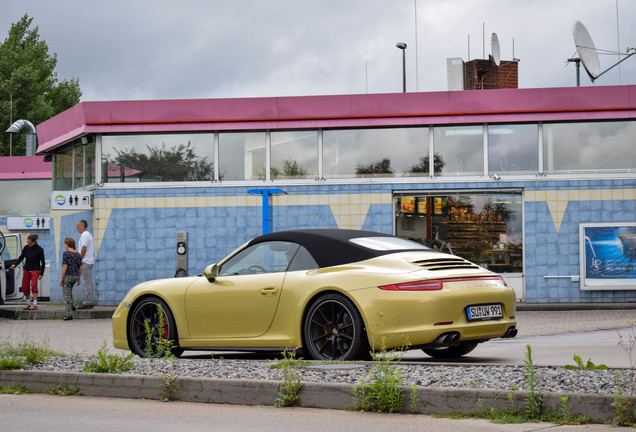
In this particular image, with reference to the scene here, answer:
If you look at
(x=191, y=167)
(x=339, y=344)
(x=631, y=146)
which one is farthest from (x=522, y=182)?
(x=339, y=344)

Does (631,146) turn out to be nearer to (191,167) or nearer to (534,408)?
(191,167)

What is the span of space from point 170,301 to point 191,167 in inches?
485

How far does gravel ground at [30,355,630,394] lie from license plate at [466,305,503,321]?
2.96ft

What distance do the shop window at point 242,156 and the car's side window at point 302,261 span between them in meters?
12.5

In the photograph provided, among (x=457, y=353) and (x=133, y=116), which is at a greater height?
(x=133, y=116)

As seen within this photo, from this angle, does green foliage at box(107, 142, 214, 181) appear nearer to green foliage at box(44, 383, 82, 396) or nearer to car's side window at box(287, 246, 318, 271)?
car's side window at box(287, 246, 318, 271)

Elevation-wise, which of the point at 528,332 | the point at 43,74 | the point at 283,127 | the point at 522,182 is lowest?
the point at 528,332

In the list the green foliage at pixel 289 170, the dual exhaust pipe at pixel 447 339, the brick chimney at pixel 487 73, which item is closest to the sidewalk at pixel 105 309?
the green foliage at pixel 289 170

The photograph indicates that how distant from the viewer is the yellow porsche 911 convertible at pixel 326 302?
8031 mm

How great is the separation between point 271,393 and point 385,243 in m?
2.91

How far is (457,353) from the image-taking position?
9.50 metres

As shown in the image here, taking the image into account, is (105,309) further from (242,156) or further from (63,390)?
(63,390)

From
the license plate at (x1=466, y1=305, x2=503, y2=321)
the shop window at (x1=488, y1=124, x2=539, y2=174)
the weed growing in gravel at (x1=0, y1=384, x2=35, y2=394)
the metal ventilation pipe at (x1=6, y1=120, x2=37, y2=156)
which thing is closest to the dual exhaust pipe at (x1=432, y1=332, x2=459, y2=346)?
the license plate at (x1=466, y1=305, x2=503, y2=321)

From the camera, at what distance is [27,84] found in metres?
53.3
